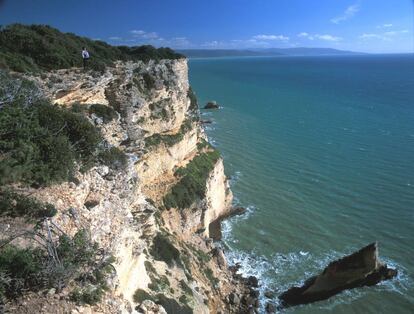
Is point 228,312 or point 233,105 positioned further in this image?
point 233,105

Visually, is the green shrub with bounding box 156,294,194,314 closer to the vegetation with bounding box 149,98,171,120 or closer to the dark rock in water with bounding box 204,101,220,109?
the vegetation with bounding box 149,98,171,120

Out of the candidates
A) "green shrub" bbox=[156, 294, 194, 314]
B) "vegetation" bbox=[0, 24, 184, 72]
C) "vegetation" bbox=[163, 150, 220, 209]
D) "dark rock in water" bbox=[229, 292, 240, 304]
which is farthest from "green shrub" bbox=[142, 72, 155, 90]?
"green shrub" bbox=[156, 294, 194, 314]

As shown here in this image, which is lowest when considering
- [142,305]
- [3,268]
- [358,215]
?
[358,215]

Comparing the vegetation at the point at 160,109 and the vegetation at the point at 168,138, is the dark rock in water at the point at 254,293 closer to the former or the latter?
the vegetation at the point at 168,138

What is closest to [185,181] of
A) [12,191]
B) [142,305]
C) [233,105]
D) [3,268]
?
[142,305]

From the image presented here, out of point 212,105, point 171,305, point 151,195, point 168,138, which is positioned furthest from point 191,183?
point 212,105

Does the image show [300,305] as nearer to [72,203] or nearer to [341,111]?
[72,203]
